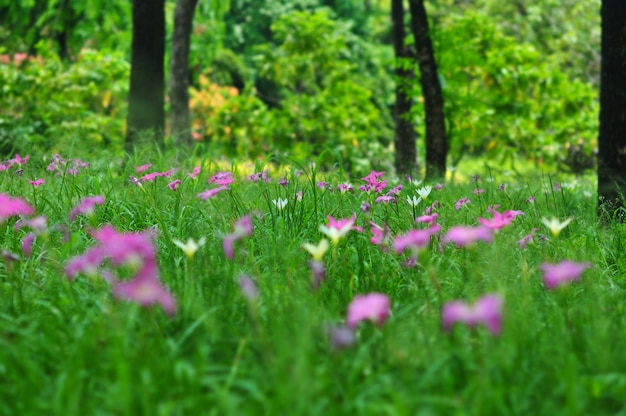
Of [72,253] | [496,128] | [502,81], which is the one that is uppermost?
[72,253]

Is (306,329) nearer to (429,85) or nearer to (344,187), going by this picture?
(344,187)

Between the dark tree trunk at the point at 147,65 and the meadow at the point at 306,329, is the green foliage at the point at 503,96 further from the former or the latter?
the meadow at the point at 306,329

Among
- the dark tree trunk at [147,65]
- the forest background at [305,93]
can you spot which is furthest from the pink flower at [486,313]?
the forest background at [305,93]

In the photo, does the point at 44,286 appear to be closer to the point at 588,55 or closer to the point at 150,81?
the point at 150,81

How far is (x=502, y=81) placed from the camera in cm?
993

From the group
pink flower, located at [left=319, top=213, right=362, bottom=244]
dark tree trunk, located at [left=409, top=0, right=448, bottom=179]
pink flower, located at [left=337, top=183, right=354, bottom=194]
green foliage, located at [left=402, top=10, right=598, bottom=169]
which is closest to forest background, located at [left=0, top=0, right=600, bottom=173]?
green foliage, located at [left=402, top=10, right=598, bottom=169]

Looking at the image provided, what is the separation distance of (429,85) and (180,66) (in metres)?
4.60

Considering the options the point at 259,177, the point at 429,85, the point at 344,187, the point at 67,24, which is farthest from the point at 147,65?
the point at 67,24

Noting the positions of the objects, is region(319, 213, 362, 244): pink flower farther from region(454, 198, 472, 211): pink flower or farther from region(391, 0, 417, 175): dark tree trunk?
region(391, 0, 417, 175): dark tree trunk

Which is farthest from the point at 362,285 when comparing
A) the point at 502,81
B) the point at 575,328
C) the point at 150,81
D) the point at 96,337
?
the point at 502,81

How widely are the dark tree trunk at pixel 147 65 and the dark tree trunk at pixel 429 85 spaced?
2.69 metres

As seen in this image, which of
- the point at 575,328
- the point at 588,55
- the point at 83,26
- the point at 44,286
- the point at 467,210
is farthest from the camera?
the point at 588,55

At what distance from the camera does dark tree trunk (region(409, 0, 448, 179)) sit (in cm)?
698

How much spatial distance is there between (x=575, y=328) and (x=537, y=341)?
248 millimetres
